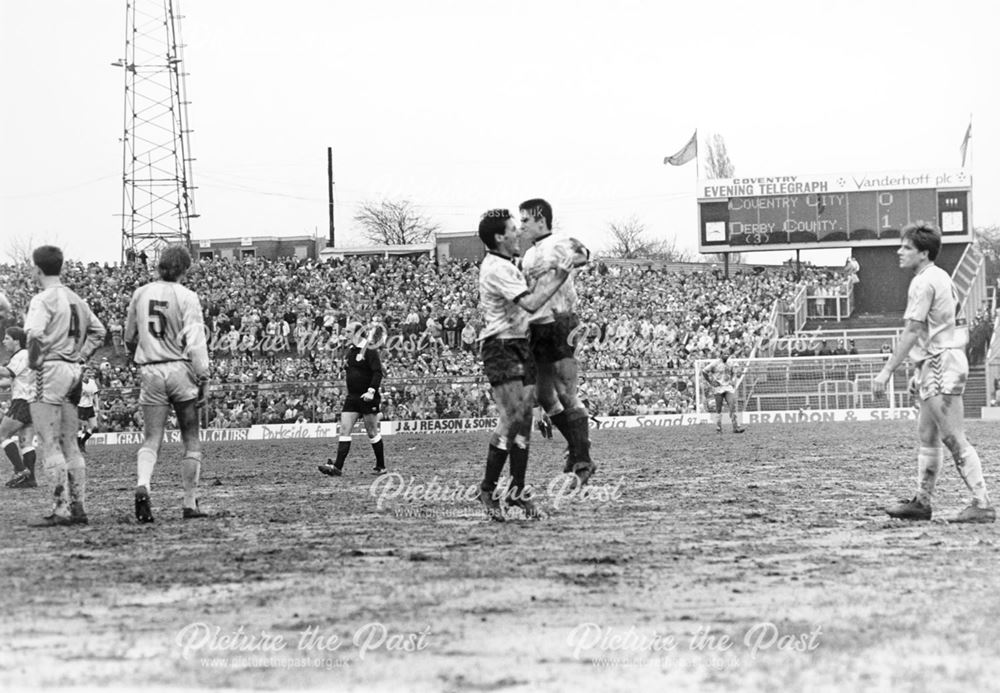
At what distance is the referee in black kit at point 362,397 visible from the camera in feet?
53.2

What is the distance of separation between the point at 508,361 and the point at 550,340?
34.5 inches

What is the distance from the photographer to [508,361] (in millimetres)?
9227

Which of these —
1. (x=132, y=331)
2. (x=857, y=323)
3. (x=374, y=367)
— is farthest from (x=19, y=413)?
(x=857, y=323)

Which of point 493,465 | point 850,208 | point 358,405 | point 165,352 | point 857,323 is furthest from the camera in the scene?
point 850,208

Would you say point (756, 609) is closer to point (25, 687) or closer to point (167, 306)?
point (25, 687)

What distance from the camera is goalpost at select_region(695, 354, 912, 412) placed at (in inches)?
1423

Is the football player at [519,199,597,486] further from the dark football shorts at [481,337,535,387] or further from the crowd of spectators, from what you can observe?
the crowd of spectators

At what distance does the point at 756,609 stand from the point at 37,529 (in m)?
6.04

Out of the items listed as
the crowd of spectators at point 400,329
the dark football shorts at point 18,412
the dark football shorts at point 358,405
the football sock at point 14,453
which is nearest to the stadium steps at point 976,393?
the crowd of spectators at point 400,329

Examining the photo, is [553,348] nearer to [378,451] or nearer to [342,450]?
[342,450]

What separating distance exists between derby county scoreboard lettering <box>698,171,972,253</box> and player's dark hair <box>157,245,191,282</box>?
44982 mm

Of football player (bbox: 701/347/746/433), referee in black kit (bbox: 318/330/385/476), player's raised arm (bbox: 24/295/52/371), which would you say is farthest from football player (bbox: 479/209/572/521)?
football player (bbox: 701/347/746/433)

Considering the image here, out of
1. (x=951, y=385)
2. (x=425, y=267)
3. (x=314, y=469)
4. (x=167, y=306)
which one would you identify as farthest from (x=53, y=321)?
(x=425, y=267)

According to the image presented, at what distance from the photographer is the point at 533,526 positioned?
8797 millimetres
